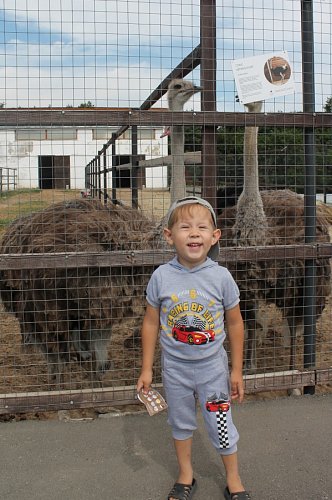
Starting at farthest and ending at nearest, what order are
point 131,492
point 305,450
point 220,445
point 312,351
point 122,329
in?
1. point 122,329
2. point 312,351
3. point 305,450
4. point 131,492
5. point 220,445

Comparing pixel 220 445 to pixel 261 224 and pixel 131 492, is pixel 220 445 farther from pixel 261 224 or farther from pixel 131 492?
pixel 261 224

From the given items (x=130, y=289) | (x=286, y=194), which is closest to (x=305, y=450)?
(x=130, y=289)

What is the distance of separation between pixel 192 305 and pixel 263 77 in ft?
5.93

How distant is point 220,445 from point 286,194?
3.44 m

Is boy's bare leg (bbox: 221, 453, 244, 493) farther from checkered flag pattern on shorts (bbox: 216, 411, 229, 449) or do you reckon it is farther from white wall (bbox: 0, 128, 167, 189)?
white wall (bbox: 0, 128, 167, 189)

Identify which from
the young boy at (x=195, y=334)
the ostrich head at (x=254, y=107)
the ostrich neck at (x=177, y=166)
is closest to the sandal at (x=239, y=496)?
the young boy at (x=195, y=334)

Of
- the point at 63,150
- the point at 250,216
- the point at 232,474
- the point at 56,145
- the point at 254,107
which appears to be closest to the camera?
the point at 232,474

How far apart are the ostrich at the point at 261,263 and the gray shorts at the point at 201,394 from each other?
1.74 meters

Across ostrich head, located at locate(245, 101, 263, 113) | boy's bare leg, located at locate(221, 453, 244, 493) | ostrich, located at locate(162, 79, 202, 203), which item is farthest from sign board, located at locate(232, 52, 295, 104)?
boy's bare leg, located at locate(221, 453, 244, 493)

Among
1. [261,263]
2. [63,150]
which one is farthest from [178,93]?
[261,263]

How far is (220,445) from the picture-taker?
2758 mm

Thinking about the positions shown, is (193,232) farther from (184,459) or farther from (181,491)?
(181,491)

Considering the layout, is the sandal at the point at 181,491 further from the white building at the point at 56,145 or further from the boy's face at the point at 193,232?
the white building at the point at 56,145

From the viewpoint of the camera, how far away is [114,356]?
5.62m
